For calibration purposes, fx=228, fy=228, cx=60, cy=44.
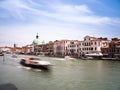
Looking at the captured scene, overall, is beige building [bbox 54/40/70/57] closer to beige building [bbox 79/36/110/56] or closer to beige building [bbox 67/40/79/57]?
beige building [bbox 67/40/79/57]

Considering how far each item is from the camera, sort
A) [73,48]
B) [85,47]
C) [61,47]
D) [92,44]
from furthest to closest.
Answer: [61,47] → [73,48] → [85,47] → [92,44]

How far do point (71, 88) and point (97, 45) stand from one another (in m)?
20.5

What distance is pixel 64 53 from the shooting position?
35.2 m

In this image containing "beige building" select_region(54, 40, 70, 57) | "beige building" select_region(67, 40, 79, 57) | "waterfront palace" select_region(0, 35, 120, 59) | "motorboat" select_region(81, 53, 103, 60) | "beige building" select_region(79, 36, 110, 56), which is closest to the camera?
"waterfront palace" select_region(0, 35, 120, 59)

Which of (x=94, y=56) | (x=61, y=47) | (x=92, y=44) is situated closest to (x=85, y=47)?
(x=92, y=44)

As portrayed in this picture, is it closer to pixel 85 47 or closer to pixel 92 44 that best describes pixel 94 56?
pixel 92 44

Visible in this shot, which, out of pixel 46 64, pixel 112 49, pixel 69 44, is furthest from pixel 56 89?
pixel 69 44

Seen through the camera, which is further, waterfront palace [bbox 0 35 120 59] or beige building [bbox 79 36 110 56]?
beige building [bbox 79 36 110 56]

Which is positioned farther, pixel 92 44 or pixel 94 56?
pixel 92 44

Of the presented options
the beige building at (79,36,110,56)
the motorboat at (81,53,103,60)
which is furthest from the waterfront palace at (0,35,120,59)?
the motorboat at (81,53,103,60)

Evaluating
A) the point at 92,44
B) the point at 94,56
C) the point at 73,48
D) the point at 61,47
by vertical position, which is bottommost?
the point at 94,56

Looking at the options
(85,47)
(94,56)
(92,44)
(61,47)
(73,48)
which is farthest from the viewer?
(61,47)

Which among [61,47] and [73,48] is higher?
[61,47]

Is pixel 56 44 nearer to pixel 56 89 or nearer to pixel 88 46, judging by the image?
pixel 88 46
